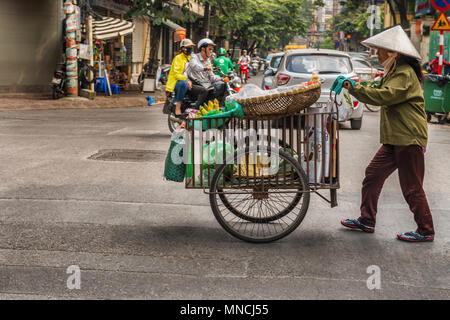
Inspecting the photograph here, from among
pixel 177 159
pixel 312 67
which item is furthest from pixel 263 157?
pixel 312 67

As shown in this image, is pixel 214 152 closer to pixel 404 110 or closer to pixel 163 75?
pixel 404 110

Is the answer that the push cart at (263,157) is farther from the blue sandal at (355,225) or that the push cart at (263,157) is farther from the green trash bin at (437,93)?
the green trash bin at (437,93)

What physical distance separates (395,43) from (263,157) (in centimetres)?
138

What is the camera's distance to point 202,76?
11852mm

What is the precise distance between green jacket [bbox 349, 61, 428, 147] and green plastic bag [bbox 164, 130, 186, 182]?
1.42 metres

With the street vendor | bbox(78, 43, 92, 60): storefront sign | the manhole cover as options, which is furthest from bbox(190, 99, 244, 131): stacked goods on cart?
bbox(78, 43, 92, 60): storefront sign

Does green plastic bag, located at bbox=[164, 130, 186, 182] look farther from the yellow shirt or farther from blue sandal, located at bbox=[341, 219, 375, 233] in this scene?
the yellow shirt

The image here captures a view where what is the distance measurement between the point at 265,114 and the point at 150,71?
20.3 metres

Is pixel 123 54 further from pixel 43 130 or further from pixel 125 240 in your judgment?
pixel 125 240

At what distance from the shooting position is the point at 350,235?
560cm

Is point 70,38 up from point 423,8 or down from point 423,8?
down

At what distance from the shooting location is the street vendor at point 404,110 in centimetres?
521

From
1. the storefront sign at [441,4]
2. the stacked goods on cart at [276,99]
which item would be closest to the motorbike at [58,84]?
the storefront sign at [441,4]

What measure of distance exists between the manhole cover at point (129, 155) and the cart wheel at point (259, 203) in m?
3.77
